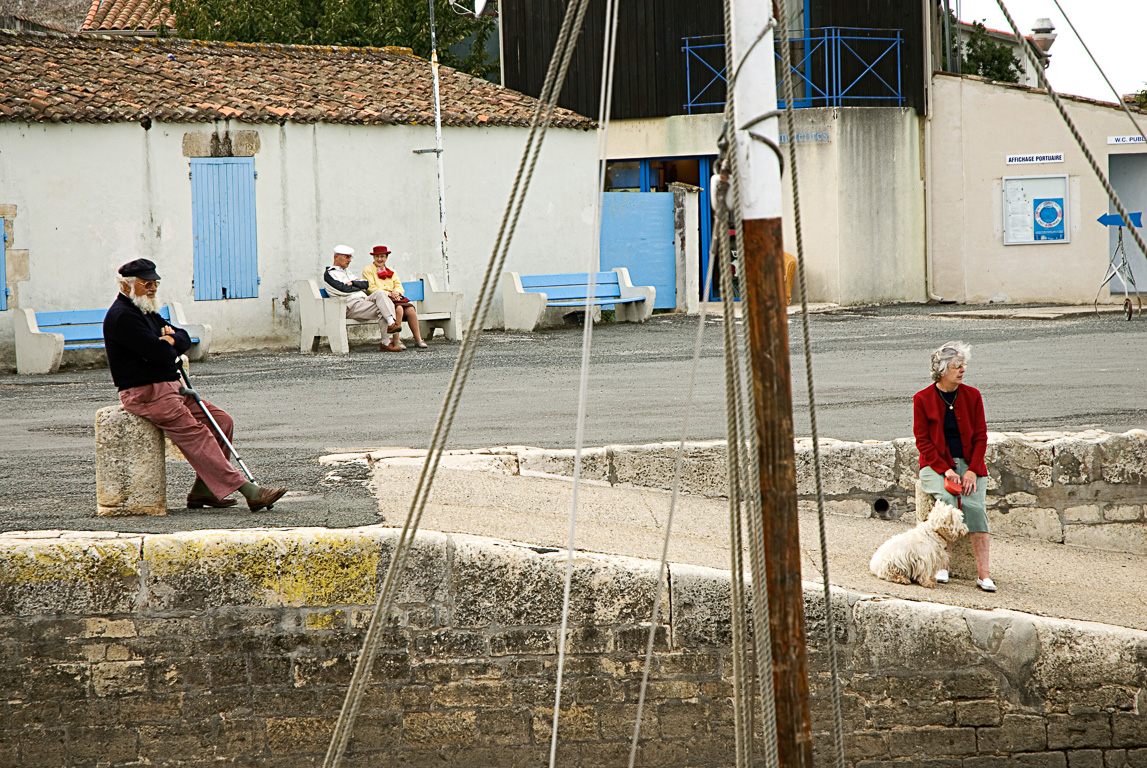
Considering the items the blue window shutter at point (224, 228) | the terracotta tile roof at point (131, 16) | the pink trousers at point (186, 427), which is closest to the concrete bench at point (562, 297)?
the blue window shutter at point (224, 228)

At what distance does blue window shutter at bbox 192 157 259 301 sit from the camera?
17500mm

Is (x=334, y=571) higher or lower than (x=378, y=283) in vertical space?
lower

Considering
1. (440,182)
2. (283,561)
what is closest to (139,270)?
(283,561)

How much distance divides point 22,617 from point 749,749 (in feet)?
12.6

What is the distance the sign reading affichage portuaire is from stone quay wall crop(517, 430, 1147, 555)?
1468cm

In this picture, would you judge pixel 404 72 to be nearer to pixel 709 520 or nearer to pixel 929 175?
pixel 929 175

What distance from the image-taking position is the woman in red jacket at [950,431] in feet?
24.4

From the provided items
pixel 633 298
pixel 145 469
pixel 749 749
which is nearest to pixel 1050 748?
pixel 749 749

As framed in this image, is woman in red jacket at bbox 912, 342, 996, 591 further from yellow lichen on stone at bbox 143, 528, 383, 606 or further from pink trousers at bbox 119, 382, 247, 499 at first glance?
pink trousers at bbox 119, 382, 247, 499

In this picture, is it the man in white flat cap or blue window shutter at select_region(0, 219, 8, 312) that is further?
the man in white flat cap

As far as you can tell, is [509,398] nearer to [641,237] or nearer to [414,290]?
[414,290]

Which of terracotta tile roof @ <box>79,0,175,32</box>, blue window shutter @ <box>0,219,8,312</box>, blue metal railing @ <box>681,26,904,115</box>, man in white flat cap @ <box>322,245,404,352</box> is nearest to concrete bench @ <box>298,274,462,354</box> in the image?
man in white flat cap @ <box>322,245,404,352</box>

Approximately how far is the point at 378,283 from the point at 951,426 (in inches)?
Answer: 440

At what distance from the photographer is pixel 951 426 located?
7.52m
